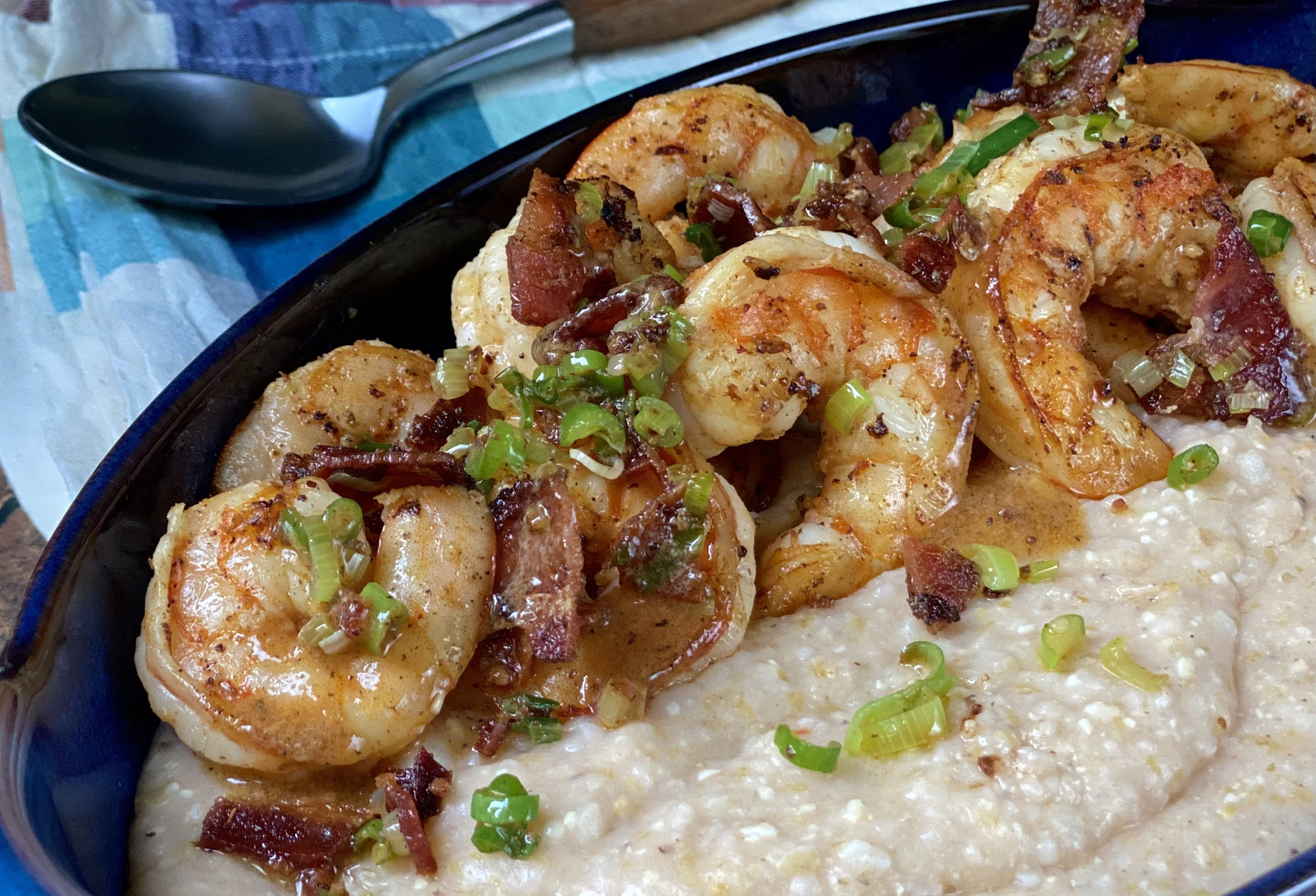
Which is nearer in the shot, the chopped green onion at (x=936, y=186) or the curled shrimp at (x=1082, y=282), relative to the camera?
the curled shrimp at (x=1082, y=282)

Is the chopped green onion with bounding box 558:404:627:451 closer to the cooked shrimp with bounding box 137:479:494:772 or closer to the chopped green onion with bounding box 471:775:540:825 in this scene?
the cooked shrimp with bounding box 137:479:494:772

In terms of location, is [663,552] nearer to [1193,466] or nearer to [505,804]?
[505,804]

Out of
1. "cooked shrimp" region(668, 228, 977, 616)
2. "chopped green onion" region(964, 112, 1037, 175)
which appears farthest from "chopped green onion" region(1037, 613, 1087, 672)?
"chopped green onion" region(964, 112, 1037, 175)

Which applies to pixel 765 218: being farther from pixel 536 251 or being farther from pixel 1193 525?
pixel 1193 525

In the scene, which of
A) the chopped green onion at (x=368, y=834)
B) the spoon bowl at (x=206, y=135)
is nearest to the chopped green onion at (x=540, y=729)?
the chopped green onion at (x=368, y=834)

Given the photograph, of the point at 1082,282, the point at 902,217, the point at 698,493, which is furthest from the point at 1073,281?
the point at 698,493

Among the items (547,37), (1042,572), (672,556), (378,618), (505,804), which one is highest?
(547,37)

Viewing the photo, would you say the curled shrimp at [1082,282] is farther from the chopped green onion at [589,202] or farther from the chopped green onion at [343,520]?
the chopped green onion at [343,520]

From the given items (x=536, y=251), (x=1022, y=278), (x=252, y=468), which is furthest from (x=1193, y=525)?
(x=252, y=468)
